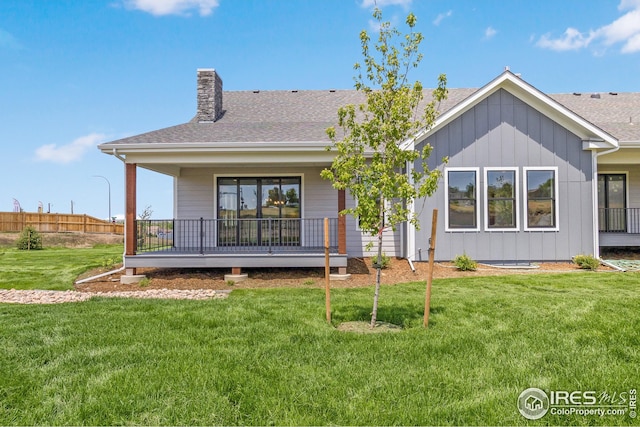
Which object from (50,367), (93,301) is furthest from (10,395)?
(93,301)

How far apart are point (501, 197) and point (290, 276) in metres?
6.14

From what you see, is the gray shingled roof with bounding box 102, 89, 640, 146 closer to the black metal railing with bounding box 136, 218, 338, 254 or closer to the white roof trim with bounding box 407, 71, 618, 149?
the white roof trim with bounding box 407, 71, 618, 149

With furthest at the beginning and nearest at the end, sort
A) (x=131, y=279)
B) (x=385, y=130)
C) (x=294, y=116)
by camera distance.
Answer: (x=294, y=116), (x=131, y=279), (x=385, y=130)

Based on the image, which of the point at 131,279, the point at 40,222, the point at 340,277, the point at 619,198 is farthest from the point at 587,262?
the point at 40,222

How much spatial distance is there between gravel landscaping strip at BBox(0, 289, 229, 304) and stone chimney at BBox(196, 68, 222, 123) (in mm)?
6700

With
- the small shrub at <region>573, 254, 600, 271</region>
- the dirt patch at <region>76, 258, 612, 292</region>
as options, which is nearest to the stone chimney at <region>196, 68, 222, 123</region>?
the dirt patch at <region>76, 258, 612, 292</region>

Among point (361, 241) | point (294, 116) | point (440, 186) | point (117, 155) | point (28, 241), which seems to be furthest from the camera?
point (28, 241)

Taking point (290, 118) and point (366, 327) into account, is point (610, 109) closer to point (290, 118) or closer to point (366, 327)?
point (290, 118)

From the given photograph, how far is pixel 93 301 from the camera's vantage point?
7.25 metres

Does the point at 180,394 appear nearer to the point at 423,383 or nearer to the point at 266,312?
the point at 423,383

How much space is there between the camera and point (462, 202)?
1134cm

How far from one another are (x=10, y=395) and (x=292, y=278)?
6927 millimetres

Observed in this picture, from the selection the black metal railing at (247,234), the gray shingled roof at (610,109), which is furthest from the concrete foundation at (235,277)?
the gray shingled roof at (610,109)

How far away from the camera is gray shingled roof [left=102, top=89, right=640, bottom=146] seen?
10.8 m
